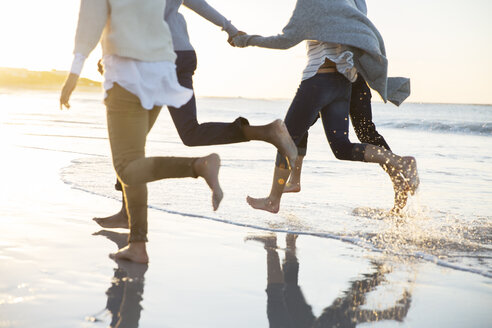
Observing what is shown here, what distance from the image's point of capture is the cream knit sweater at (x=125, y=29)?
3.03 metres

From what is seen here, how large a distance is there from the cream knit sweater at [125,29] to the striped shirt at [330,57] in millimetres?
1511

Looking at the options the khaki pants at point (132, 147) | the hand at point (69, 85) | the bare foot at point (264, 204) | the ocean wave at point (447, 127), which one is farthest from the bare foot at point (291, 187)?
→ the ocean wave at point (447, 127)

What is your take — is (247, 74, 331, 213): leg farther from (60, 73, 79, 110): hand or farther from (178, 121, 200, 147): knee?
(60, 73, 79, 110): hand

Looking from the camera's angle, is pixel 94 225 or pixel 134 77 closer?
pixel 134 77

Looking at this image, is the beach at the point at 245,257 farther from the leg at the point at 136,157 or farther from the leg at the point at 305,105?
the leg at the point at 305,105

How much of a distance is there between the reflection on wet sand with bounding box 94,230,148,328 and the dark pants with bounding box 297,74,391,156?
7.46 feet

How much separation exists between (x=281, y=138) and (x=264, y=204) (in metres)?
1.16

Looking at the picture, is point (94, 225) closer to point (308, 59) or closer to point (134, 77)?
point (134, 77)

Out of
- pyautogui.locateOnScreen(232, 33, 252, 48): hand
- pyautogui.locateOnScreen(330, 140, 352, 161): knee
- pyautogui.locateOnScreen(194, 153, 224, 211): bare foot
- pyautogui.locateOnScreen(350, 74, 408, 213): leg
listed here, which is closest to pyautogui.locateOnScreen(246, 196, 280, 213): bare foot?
pyautogui.locateOnScreen(330, 140, 352, 161): knee

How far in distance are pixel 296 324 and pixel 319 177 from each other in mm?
5050

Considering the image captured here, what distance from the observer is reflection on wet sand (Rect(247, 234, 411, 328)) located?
2689mm

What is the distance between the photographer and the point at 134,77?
3.11 m

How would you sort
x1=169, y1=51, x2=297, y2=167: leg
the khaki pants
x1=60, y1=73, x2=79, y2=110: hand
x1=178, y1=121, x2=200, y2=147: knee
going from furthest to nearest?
x1=178, y1=121, x2=200, y2=147: knee
x1=169, y1=51, x2=297, y2=167: leg
the khaki pants
x1=60, y1=73, x2=79, y2=110: hand

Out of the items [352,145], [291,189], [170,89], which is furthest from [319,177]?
[170,89]
